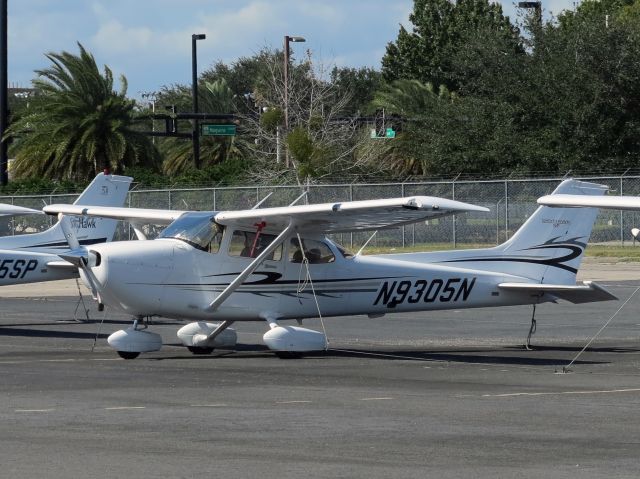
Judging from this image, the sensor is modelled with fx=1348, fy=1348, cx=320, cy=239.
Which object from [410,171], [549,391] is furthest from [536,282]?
[410,171]

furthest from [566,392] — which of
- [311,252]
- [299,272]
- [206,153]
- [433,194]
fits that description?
[206,153]

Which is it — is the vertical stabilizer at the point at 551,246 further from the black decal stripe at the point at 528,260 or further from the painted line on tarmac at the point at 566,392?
the painted line on tarmac at the point at 566,392

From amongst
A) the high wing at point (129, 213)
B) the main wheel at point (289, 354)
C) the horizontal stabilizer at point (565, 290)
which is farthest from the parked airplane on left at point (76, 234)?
the horizontal stabilizer at point (565, 290)

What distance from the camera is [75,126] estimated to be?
164 ft

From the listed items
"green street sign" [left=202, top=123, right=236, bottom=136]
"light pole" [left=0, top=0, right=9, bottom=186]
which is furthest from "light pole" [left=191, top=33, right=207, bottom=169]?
"light pole" [left=0, top=0, right=9, bottom=186]

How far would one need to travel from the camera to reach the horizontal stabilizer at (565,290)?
55.9 feet

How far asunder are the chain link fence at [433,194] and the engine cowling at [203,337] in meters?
21.2

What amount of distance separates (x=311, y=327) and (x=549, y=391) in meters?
8.82

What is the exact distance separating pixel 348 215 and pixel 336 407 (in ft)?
16.0

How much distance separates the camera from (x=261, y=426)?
10.7 m

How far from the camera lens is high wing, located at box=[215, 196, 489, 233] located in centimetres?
1501

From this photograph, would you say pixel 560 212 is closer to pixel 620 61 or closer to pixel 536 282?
pixel 536 282

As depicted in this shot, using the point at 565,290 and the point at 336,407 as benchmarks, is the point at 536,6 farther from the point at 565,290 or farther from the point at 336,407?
the point at 336,407

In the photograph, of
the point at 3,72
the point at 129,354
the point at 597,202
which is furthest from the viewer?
the point at 3,72
